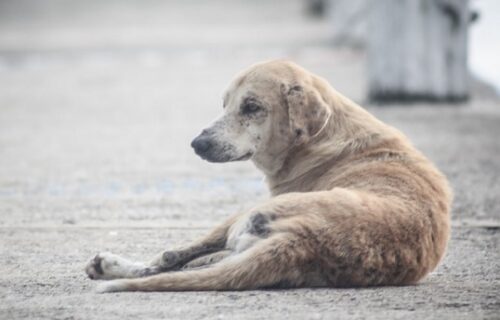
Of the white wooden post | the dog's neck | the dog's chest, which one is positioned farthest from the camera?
the white wooden post

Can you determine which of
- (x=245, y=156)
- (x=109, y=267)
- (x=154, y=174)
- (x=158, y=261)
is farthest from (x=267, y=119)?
(x=154, y=174)

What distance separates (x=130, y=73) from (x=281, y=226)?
1303cm

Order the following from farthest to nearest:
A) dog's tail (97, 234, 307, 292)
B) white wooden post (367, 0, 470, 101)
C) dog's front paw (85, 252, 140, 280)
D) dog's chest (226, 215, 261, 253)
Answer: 1. white wooden post (367, 0, 470, 101)
2. dog's front paw (85, 252, 140, 280)
3. dog's chest (226, 215, 261, 253)
4. dog's tail (97, 234, 307, 292)

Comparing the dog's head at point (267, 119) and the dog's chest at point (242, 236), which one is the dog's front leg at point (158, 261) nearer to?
the dog's chest at point (242, 236)

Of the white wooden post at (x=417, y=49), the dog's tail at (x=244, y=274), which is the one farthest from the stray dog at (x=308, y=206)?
the white wooden post at (x=417, y=49)

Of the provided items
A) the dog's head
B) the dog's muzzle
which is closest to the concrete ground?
the dog's muzzle

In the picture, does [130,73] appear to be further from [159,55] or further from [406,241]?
[406,241]

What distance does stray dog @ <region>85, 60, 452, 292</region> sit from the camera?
473 cm

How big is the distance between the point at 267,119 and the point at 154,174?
347 centimetres

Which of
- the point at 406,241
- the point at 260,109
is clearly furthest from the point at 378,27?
the point at 406,241

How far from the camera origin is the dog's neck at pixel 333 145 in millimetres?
5582

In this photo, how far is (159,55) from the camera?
65.8 ft

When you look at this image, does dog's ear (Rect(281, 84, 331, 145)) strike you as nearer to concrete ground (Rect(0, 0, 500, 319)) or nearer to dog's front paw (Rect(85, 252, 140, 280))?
concrete ground (Rect(0, 0, 500, 319))

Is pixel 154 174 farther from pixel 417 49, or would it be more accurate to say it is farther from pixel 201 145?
pixel 417 49
